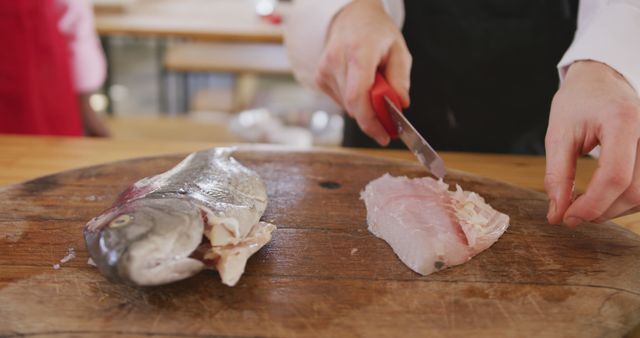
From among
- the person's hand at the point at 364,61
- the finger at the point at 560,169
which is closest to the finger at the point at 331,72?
the person's hand at the point at 364,61

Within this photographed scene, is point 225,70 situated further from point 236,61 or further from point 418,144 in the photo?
point 418,144

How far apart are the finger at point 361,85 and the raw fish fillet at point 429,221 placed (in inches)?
5.4

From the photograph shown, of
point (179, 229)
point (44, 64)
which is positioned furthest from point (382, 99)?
point (44, 64)

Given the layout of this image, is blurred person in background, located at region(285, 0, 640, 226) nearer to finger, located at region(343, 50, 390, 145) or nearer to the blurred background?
finger, located at region(343, 50, 390, 145)

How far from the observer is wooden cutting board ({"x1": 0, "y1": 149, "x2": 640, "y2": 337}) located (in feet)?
2.58

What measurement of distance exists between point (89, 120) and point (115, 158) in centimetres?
105

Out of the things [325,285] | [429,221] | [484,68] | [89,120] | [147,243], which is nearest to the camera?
[147,243]

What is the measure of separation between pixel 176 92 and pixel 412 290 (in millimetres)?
4802

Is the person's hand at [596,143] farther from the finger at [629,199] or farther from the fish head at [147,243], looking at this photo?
the fish head at [147,243]

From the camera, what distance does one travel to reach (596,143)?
3.14 ft

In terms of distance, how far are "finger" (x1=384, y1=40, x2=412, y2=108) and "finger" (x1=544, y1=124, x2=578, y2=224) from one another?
326 mm

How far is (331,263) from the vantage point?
0.93 m

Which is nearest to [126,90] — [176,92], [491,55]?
[176,92]

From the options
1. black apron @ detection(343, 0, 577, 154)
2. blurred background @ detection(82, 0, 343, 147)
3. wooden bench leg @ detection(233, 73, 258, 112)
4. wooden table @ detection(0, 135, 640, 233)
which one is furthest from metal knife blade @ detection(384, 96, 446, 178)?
wooden bench leg @ detection(233, 73, 258, 112)
